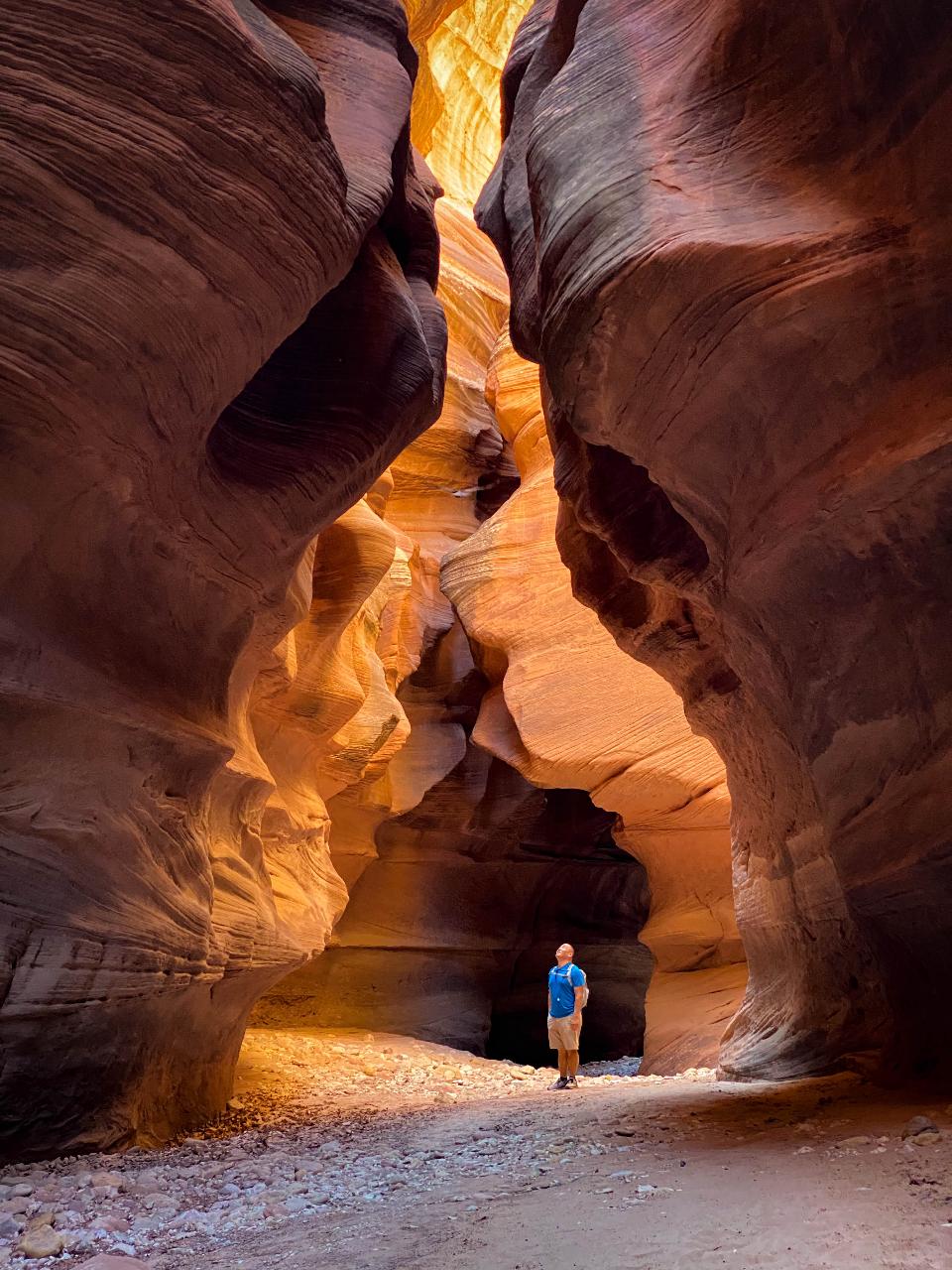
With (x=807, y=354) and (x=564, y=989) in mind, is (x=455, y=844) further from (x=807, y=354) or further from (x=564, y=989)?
(x=807, y=354)

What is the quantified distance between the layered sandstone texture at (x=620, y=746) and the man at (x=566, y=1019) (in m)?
1.93

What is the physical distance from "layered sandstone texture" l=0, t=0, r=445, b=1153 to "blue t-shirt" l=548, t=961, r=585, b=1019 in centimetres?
221

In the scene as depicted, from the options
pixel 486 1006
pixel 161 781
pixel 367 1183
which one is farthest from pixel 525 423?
pixel 367 1183

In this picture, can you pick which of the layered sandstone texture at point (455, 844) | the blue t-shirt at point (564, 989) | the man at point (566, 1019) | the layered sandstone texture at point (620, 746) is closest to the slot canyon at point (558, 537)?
the man at point (566, 1019)

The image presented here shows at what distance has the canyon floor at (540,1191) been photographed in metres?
2.39

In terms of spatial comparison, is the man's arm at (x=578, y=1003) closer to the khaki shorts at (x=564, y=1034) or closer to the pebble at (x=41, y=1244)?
the khaki shorts at (x=564, y=1034)

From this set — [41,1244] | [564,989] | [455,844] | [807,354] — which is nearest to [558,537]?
[564,989]

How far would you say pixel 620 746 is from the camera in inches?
381

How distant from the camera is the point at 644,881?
15992mm

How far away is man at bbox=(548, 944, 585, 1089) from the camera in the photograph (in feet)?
23.5

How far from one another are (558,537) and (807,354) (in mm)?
3424

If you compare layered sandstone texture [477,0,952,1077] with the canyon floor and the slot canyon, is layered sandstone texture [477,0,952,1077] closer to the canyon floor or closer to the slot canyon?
the slot canyon

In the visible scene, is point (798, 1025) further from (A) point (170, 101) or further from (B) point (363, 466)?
(A) point (170, 101)

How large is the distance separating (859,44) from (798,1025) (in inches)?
184
